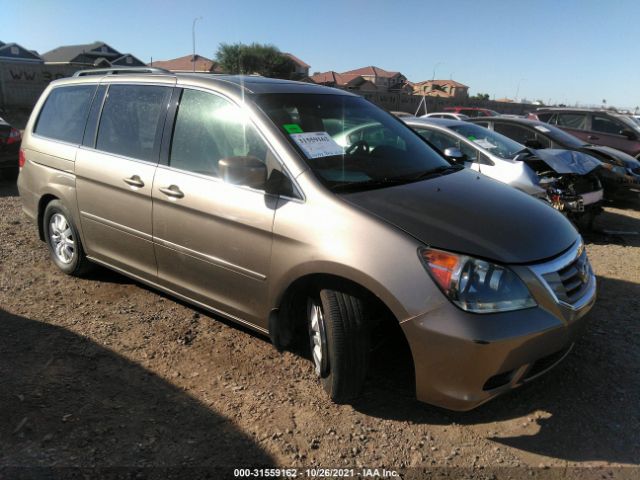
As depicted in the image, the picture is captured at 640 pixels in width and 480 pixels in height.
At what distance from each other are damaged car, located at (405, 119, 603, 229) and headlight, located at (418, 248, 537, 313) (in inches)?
162

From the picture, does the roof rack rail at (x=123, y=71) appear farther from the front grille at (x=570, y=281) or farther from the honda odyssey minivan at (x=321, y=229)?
the front grille at (x=570, y=281)

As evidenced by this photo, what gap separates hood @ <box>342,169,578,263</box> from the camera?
247 centimetres

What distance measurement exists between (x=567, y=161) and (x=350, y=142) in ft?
14.9

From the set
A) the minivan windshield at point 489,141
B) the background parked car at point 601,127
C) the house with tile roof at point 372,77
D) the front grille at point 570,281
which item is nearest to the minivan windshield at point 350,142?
the front grille at point 570,281

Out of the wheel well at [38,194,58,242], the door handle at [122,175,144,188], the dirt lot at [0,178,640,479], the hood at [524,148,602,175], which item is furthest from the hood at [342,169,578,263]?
the hood at [524,148,602,175]

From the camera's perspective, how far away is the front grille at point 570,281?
99.6 inches

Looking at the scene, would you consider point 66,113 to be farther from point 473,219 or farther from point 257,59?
point 257,59

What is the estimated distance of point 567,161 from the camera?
6.64 m

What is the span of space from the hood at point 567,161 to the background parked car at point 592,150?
804 mm

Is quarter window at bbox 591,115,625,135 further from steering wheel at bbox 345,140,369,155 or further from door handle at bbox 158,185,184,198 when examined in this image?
door handle at bbox 158,185,184,198

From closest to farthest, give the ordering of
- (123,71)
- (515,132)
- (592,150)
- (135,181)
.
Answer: (135,181), (123,71), (592,150), (515,132)

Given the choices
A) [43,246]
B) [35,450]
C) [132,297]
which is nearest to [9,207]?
[43,246]

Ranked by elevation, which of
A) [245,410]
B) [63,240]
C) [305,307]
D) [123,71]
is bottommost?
[245,410]

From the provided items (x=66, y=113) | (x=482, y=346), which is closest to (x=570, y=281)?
(x=482, y=346)
